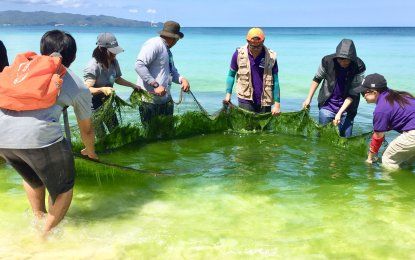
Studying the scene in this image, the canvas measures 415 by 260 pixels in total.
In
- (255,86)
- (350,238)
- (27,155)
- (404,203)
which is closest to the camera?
(27,155)

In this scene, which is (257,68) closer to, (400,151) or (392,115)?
(392,115)

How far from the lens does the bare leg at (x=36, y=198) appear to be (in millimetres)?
3682

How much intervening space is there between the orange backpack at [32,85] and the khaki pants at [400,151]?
401 centimetres

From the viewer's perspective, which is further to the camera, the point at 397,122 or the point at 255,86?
the point at 255,86

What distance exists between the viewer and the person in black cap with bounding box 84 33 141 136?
5.21 m

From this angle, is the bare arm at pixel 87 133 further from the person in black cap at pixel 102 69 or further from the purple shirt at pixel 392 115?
the purple shirt at pixel 392 115

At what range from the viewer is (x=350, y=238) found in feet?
12.6

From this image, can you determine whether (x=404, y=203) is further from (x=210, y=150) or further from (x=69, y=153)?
(x=69, y=153)

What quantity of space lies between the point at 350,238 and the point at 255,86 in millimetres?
3242

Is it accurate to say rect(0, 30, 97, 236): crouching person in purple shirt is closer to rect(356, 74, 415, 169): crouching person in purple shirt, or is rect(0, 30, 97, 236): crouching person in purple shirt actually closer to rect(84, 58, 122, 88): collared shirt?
rect(84, 58, 122, 88): collared shirt

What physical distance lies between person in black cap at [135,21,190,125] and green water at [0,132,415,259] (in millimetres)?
957

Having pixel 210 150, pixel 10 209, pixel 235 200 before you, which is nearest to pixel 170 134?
pixel 210 150

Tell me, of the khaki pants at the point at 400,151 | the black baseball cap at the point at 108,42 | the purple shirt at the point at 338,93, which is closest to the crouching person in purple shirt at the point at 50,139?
the black baseball cap at the point at 108,42

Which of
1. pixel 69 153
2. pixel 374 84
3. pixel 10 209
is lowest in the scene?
pixel 10 209
